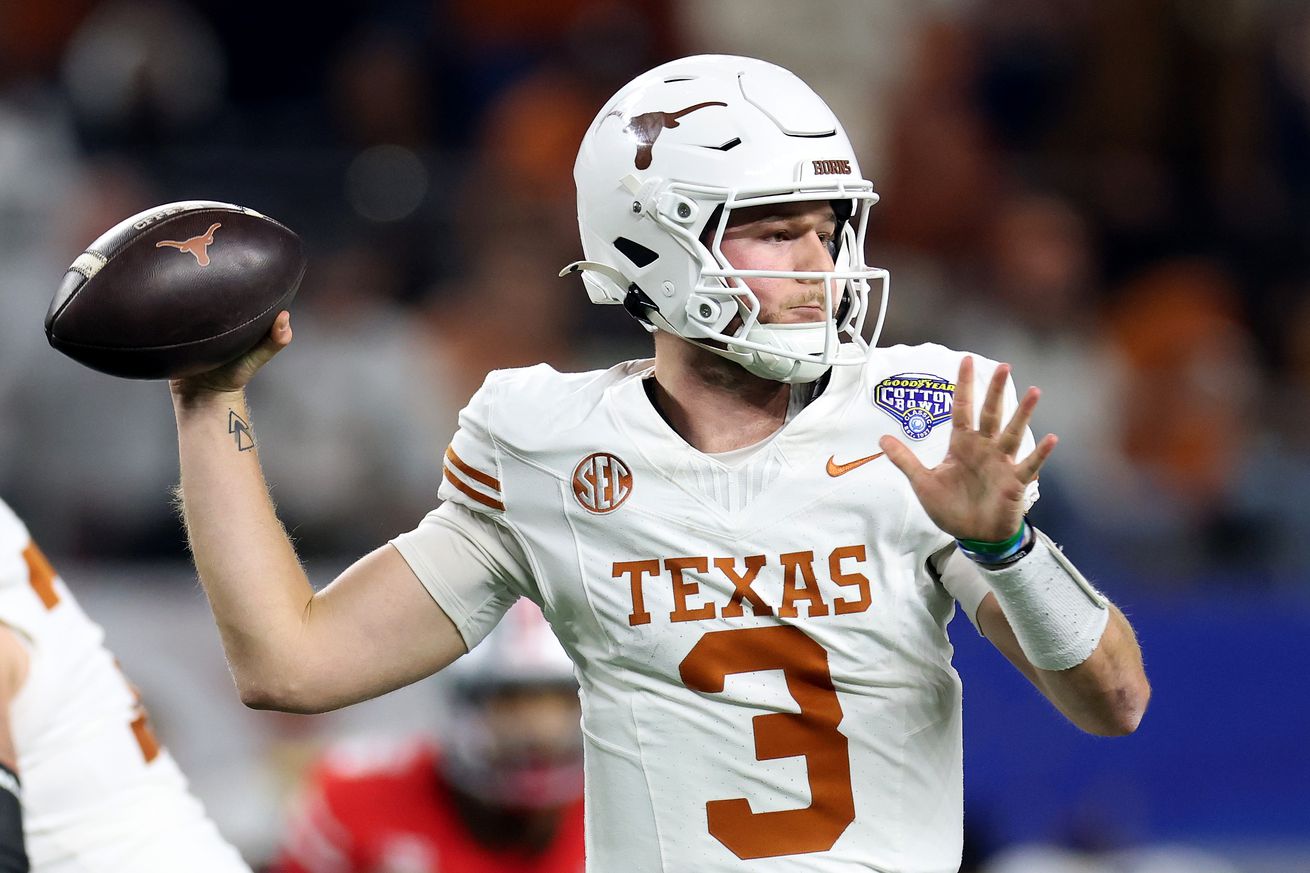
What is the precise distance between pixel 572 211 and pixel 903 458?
4.32m

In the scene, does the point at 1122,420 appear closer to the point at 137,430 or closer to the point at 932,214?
the point at 932,214

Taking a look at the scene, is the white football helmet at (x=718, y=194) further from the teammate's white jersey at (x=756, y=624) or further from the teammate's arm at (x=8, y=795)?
the teammate's arm at (x=8, y=795)

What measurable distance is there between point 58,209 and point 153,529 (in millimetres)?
1427

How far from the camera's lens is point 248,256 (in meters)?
2.55

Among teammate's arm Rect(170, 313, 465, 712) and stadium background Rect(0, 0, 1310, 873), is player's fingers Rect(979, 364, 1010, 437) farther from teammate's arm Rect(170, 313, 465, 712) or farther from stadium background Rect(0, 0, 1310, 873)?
stadium background Rect(0, 0, 1310, 873)

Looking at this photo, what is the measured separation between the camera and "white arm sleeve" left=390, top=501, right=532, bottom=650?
263 centimetres

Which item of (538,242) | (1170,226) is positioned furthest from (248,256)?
(1170,226)

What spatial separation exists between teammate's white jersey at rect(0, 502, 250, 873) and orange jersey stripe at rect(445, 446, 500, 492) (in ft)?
2.42

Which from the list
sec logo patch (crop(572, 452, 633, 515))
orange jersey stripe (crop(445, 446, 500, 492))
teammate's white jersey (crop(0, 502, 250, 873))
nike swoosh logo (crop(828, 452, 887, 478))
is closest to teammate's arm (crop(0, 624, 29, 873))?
teammate's white jersey (crop(0, 502, 250, 873))

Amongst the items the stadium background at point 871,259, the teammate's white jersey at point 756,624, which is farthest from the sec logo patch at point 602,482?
the stadium background at point 871,259

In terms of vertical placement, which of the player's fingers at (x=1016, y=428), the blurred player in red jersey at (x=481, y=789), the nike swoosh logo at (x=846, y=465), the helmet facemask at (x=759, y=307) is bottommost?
the blurred player in red jersey at (x=481, y=789)

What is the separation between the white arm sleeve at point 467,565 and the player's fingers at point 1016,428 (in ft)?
2.37

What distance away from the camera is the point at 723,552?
8.23ft

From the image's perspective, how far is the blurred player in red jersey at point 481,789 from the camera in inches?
162
